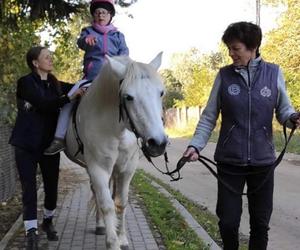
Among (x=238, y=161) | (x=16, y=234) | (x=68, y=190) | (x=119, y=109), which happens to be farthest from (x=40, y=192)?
(x=238, y=161)

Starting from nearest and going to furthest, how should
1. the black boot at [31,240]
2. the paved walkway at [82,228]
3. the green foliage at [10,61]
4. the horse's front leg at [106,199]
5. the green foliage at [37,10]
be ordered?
the horse's front leg at [106,199] < the black boot at [31,240] < the paved walkway at [82,228] < the green foliage at [37,10] < the green foliage at [10,61]

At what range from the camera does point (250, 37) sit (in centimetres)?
406

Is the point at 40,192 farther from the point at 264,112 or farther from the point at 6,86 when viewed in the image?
the point at 264,112

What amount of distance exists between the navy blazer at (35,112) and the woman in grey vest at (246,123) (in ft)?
6.46

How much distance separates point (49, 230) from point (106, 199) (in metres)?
1.63

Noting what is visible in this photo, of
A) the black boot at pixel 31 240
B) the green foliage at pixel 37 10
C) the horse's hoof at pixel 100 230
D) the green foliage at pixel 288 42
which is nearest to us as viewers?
the black boot at pixel 31 240

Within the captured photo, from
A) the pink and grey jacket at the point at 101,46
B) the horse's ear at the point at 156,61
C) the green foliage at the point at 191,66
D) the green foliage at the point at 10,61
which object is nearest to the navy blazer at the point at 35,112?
the pink and grey jacket at the point at 101,46

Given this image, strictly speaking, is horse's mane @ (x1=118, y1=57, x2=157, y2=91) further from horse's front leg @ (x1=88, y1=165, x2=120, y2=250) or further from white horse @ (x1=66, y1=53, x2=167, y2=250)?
horse's front leg @ (x1=88, y1=165, x2=120, y2=250)

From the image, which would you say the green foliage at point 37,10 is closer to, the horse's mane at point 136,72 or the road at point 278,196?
the road at point 278,196

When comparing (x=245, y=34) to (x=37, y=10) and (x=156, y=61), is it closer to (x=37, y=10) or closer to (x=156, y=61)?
(x=156, y=61)

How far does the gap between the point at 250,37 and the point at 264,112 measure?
59 cm

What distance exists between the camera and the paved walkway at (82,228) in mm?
6062

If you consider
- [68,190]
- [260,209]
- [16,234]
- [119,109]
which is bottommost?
[68,190]

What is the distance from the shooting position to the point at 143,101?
392 centimetres
